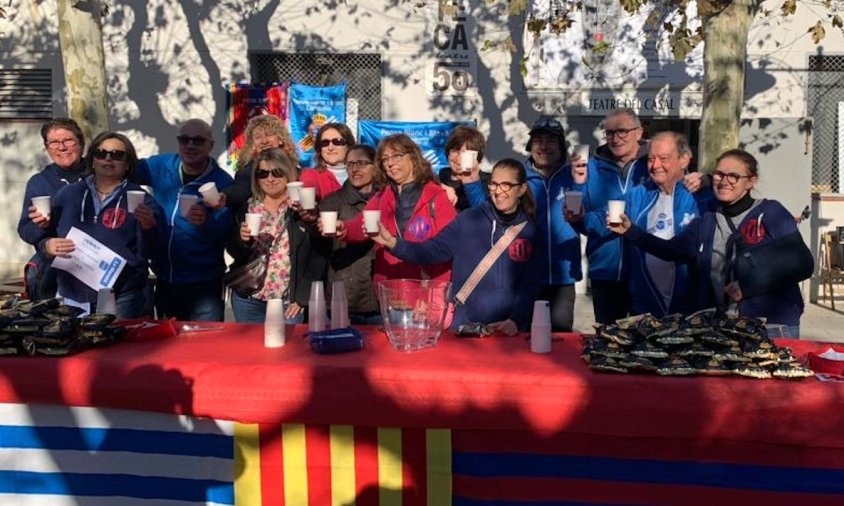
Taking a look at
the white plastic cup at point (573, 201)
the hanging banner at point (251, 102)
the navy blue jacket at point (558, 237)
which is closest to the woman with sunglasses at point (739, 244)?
the white plastic cup at point (573, 201)

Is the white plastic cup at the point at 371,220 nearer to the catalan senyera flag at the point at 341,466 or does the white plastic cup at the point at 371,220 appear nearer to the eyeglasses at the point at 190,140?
the catalan senyera flag at the point at 341,466

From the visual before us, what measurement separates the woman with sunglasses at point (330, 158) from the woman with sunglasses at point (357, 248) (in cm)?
25

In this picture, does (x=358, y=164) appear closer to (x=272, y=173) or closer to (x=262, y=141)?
(x=272, y=173)

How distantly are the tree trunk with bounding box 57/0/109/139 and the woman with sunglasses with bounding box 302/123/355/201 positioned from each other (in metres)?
2.88

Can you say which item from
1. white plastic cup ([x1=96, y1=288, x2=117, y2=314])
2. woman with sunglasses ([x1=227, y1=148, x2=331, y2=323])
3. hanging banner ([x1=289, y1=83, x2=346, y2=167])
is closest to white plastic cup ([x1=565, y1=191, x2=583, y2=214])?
woman with sunglasses ([x1=227, y1=148, x2=331, y2=323])

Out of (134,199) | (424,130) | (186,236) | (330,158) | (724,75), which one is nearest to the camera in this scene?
(134,199)

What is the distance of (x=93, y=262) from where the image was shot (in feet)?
13.6

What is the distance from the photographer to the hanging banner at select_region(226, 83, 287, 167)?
10016mm

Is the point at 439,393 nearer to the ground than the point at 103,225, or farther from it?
nearer to the ground

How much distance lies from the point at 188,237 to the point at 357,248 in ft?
3.09

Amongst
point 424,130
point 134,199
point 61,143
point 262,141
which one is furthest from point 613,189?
point 424,130

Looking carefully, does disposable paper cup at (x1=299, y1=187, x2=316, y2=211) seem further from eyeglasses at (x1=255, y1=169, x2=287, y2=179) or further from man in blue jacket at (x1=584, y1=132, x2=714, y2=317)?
man in blue jacket at (x1=584, y1=132, x2=714, y2=317)

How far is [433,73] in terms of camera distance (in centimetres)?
988

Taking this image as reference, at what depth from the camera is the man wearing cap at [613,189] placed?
470 cm
